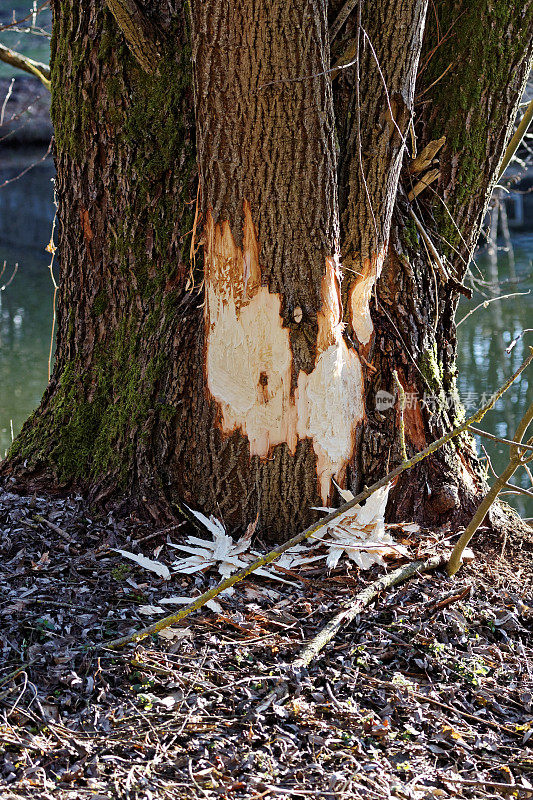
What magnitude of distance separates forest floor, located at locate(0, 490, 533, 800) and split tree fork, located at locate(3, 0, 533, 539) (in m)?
0.32

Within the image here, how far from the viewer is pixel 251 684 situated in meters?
1.93

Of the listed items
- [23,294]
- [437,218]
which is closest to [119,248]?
[437,218]

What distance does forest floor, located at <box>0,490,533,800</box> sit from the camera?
167cm

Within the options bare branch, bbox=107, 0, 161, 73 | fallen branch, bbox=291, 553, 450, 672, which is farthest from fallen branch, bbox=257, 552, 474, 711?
bare branch, bbox=107, 0, 161, 73

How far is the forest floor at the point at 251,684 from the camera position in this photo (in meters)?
1.67

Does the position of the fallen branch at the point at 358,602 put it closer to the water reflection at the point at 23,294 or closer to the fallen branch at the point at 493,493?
the fallen branch at the point at 493,493

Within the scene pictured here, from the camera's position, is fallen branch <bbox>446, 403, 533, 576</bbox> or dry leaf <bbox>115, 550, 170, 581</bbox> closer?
fallen branch <bbox>446, 403, 533, 576</bbox>

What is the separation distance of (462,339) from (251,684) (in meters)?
7.06

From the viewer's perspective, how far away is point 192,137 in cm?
253

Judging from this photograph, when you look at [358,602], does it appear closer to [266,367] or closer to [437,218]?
[266,367]

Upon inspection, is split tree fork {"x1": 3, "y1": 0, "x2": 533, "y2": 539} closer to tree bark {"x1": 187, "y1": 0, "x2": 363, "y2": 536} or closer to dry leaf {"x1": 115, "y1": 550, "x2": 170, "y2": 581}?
tree bark {"x1": 187, "y1": 0, "x2": 363, "y2": 536}

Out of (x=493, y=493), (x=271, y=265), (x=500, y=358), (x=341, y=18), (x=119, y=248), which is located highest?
(x=341, y=18)

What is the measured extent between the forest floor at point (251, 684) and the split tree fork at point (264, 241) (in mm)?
320

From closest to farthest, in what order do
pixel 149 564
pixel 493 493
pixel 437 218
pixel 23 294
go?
pixel 493 493
pixel 149 564
pixel 437 218
pixel 23 294
